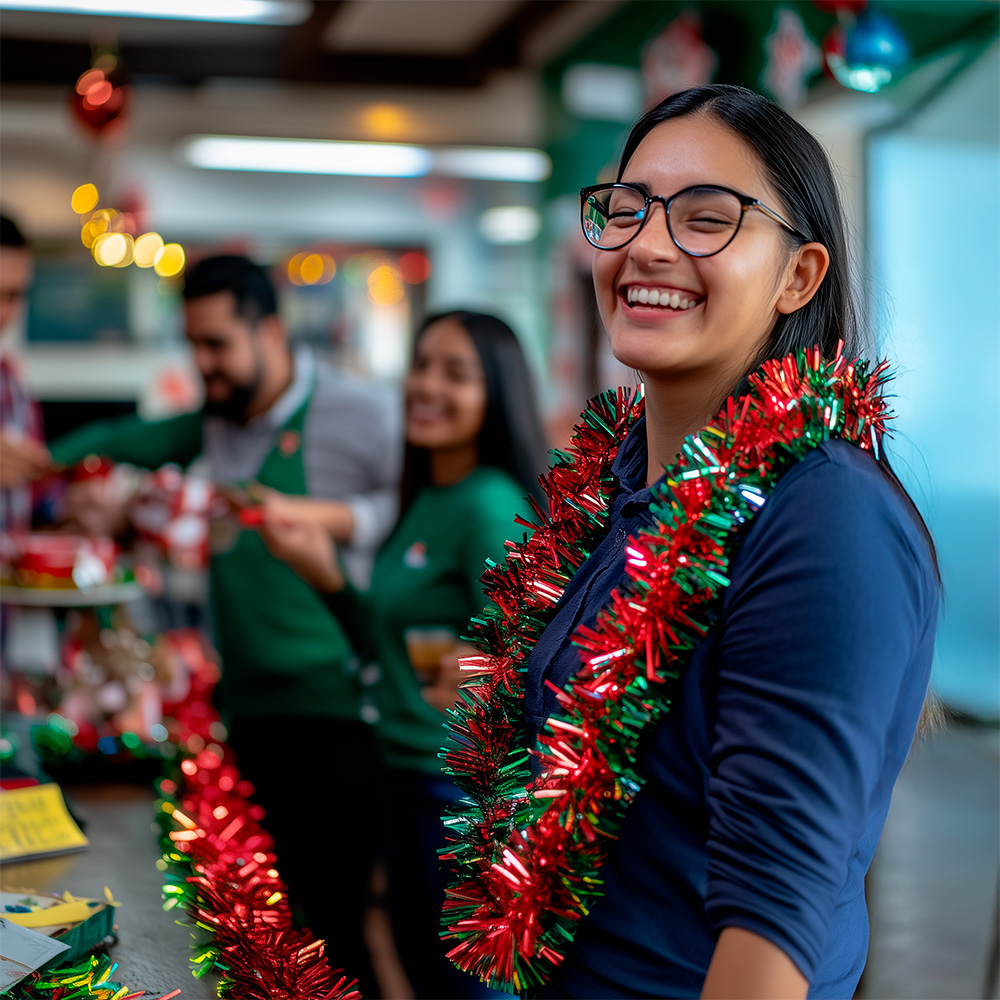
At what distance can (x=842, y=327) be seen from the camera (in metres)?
0.89

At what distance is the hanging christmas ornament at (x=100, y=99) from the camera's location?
302 cm

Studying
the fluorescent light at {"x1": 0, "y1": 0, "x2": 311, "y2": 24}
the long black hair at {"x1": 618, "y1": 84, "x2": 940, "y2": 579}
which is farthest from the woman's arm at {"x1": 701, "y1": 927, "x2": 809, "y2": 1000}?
the fluorescent light at {"x1": 0, "y1": 0, "x2": 311, "y2": 24}

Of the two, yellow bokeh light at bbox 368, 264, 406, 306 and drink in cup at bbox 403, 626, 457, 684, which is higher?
yellow bokeh light at bbox 368, 264, 406, 306

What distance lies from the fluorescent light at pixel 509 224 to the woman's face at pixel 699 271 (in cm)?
533

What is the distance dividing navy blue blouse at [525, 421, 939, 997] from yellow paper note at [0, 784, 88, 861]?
30.4 inches

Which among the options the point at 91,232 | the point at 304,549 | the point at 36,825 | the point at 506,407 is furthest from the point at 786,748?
the point at 91,232

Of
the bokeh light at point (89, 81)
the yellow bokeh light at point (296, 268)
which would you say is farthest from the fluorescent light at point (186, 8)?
the yellow bokeh light at point (296, 268)

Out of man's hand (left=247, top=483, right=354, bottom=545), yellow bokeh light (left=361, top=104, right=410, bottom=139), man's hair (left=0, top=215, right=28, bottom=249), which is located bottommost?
man's hand (left=247, top=483, right=354, bottom=545)

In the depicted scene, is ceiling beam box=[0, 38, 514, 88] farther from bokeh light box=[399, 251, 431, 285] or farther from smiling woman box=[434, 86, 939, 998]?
smiling woman box=[434, 86, 939, 998]

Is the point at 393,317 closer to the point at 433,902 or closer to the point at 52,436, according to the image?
the point at 52,436

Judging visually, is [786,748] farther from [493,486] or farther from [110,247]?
[110,247]

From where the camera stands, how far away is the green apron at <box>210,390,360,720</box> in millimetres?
2172

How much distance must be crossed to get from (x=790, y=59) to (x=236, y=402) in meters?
2.29

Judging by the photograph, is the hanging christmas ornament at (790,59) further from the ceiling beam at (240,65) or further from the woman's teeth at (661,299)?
the woman's teeth at (661,299)
